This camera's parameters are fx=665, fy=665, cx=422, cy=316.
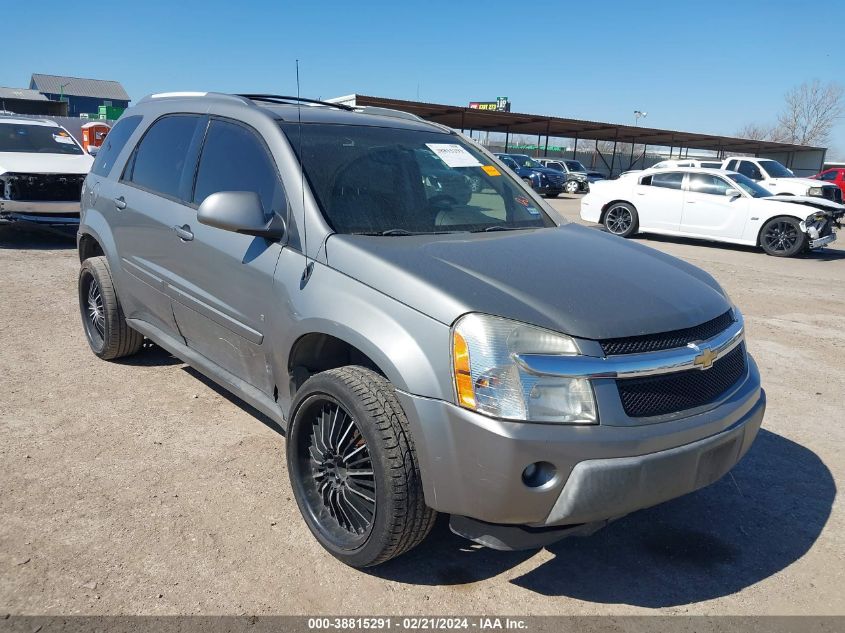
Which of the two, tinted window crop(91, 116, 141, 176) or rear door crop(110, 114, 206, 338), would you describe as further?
tinted window crop(91, 116, 141, 176)

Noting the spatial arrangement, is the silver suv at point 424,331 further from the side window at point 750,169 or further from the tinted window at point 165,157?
the side window at point 750,169

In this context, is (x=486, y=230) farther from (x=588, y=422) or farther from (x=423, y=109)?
(x=423, y=109)

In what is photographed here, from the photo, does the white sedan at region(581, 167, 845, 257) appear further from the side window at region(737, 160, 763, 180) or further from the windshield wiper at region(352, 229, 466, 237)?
the windshield wiper at region(352, 229, 466, 237)

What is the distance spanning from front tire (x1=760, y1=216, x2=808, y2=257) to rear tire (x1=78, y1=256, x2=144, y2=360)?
475 inches

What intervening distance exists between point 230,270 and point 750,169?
1965 centimetres

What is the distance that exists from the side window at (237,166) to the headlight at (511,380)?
1295 millimetres

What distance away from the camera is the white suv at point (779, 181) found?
57.0ft

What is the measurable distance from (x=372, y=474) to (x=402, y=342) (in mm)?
536

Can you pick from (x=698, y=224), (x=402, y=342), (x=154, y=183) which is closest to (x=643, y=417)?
(x=402, y=342)

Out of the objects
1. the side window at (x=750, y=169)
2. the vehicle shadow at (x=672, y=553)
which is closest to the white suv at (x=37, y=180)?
the vehicle shadow at (x=672, y=553)

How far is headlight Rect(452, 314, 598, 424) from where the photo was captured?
2.20 metres

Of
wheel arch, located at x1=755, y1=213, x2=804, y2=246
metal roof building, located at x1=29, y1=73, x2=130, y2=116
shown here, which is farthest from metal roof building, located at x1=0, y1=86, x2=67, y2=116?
metal roof building, located at x1=29, y1=73, x2=130, y2=116

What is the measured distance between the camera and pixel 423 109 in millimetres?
30000

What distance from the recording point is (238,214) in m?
2.91
